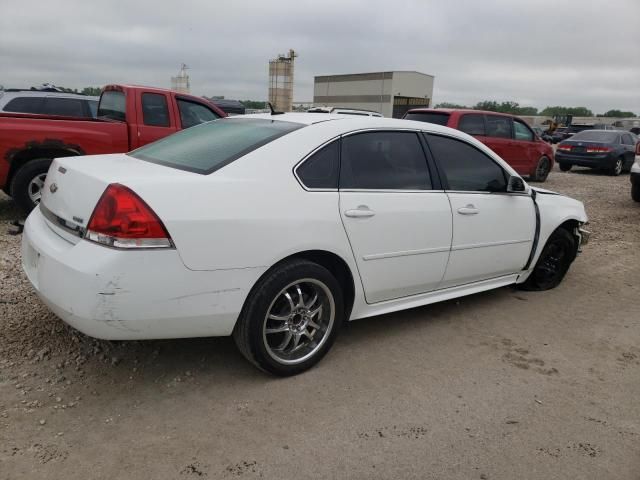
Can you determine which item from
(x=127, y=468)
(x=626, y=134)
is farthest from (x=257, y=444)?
(x=626, y=134)

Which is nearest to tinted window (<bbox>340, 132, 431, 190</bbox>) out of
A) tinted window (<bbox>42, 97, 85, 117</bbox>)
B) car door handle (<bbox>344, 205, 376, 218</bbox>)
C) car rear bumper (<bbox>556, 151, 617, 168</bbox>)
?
car door handle (<bbox>344, 205, 376, 218</bbox>)

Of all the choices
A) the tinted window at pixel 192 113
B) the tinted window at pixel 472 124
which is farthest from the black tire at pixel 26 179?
the tinted window at pixel 472 124

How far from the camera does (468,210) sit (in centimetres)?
385

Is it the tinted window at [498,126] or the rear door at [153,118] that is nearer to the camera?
the rear door at [153,118]

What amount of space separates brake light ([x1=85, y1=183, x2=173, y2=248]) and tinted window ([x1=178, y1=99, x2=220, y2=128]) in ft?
16.9

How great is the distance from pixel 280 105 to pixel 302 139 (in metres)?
53.9

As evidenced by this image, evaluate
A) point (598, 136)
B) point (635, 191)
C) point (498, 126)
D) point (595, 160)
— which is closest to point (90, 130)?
point (498, 126)

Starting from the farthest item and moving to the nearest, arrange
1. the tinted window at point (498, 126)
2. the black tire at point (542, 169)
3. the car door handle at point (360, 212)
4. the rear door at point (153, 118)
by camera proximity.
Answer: the black tire at point (542, 169)
the tinted window at point (498, 126)
the rear door at point (153, 118)
the car door handle at point (360, 212)

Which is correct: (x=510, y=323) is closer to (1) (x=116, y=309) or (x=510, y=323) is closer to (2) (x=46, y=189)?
(1) (x=116, y=309)

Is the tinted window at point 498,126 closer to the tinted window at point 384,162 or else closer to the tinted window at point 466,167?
the tinted window at point 466,167

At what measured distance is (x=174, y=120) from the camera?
7234mm

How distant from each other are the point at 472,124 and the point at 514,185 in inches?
272

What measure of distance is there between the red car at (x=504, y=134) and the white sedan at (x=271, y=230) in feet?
20.5

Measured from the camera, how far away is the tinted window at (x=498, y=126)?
A: 11.3 m
